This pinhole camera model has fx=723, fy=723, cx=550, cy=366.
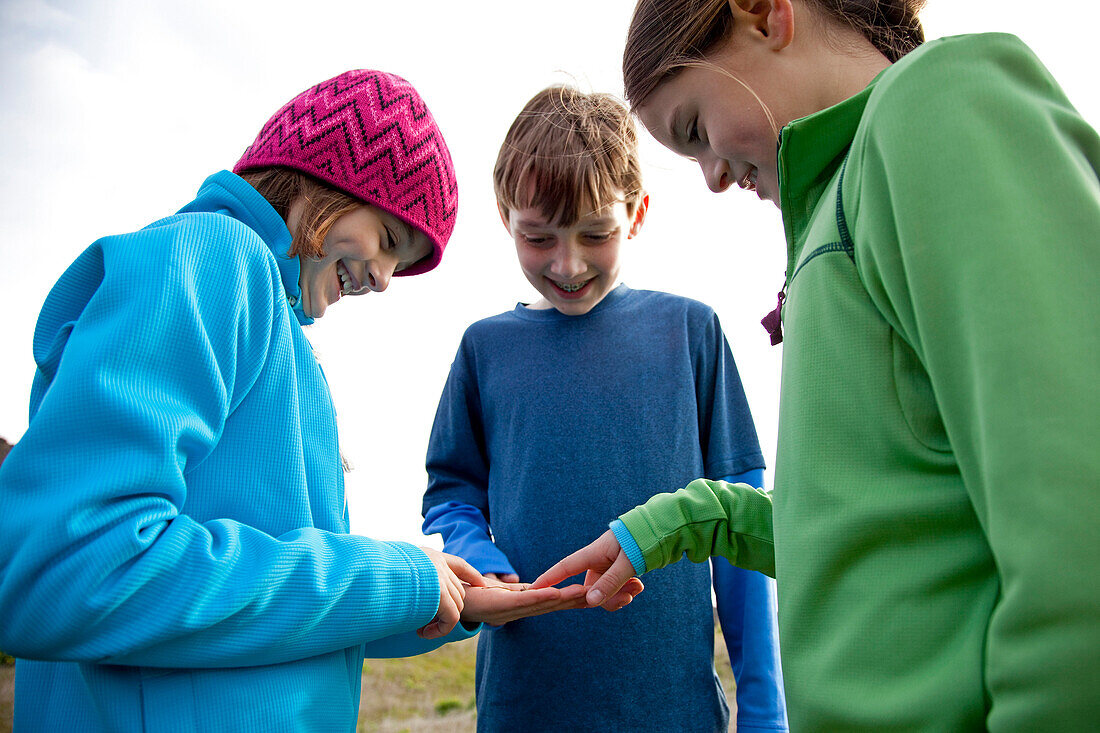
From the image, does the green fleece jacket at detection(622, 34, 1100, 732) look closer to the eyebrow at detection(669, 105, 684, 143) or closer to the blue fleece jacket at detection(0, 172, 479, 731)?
the eyebrow at detection(669, 105, 684, 143)

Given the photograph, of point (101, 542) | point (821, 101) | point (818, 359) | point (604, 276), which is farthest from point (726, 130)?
point (101, 542)

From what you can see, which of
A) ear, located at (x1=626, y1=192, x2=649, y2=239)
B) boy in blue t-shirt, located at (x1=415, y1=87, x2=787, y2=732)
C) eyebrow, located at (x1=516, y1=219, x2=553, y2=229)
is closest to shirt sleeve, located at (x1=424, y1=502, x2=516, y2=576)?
boy in blue t-shirt, located at (x1=415, y1=87, x2=787, y2=732)

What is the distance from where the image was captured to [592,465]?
1.82 meters

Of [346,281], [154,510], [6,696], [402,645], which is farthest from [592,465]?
[6,696]

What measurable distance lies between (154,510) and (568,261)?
1.21 meters

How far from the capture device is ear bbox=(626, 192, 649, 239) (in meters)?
1.99

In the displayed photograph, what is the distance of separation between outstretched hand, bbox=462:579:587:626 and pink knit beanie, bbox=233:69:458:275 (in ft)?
2.49

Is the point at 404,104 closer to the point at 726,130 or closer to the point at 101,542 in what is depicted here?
the point at 726,130

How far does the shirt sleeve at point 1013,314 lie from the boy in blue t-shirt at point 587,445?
43.5 inches

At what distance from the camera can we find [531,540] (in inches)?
70.9

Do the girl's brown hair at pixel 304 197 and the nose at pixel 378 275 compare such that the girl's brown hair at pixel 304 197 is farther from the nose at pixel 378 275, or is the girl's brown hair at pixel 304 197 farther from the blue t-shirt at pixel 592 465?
the blue t-shirt at pixel 592 465

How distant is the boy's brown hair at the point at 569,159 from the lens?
183 cm

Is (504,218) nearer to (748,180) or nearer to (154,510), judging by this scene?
(748,180)

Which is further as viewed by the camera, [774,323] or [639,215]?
[639,215]
